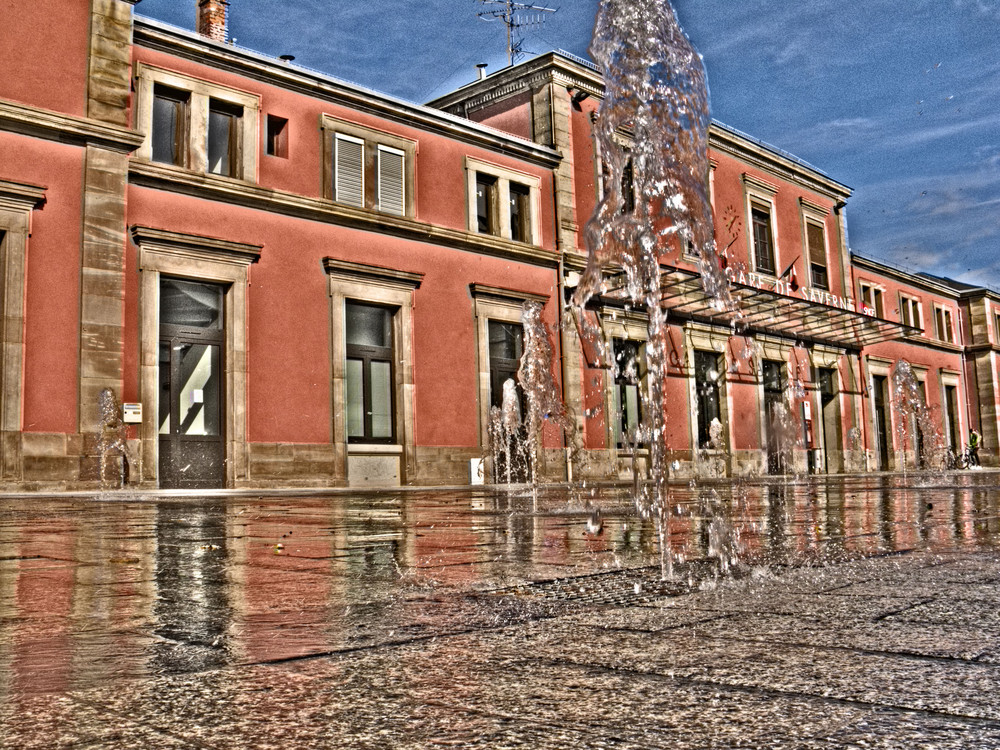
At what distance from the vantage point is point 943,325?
37375 millimetres

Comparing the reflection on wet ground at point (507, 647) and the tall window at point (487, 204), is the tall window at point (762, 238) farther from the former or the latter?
the reflection on wet ground at point (507, 647)

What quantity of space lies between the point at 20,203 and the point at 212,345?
139 inches

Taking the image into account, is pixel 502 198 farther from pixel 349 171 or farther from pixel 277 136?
pixel 277 136

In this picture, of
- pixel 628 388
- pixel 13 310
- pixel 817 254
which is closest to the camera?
pixel 13 310

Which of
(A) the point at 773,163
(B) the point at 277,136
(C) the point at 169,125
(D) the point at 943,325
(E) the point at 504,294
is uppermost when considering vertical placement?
(A) the point at 773,163

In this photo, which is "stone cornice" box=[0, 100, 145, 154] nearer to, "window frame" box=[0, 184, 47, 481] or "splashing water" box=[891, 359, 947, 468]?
"window frame" box=[0, 184, 47, 481]

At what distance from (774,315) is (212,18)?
630 inches

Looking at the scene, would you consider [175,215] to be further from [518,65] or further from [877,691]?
[877,691]

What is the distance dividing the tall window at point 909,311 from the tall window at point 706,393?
12963 millimetres

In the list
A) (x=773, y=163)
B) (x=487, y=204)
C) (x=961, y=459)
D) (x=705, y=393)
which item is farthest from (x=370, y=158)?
(x=961, y=459)

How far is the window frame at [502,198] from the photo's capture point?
1955 centimetres

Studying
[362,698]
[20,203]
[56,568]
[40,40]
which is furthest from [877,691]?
[40,40]

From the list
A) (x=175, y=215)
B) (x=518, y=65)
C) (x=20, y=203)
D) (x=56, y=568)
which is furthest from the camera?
(x=518, y=65)

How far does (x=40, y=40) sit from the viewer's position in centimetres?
1385
